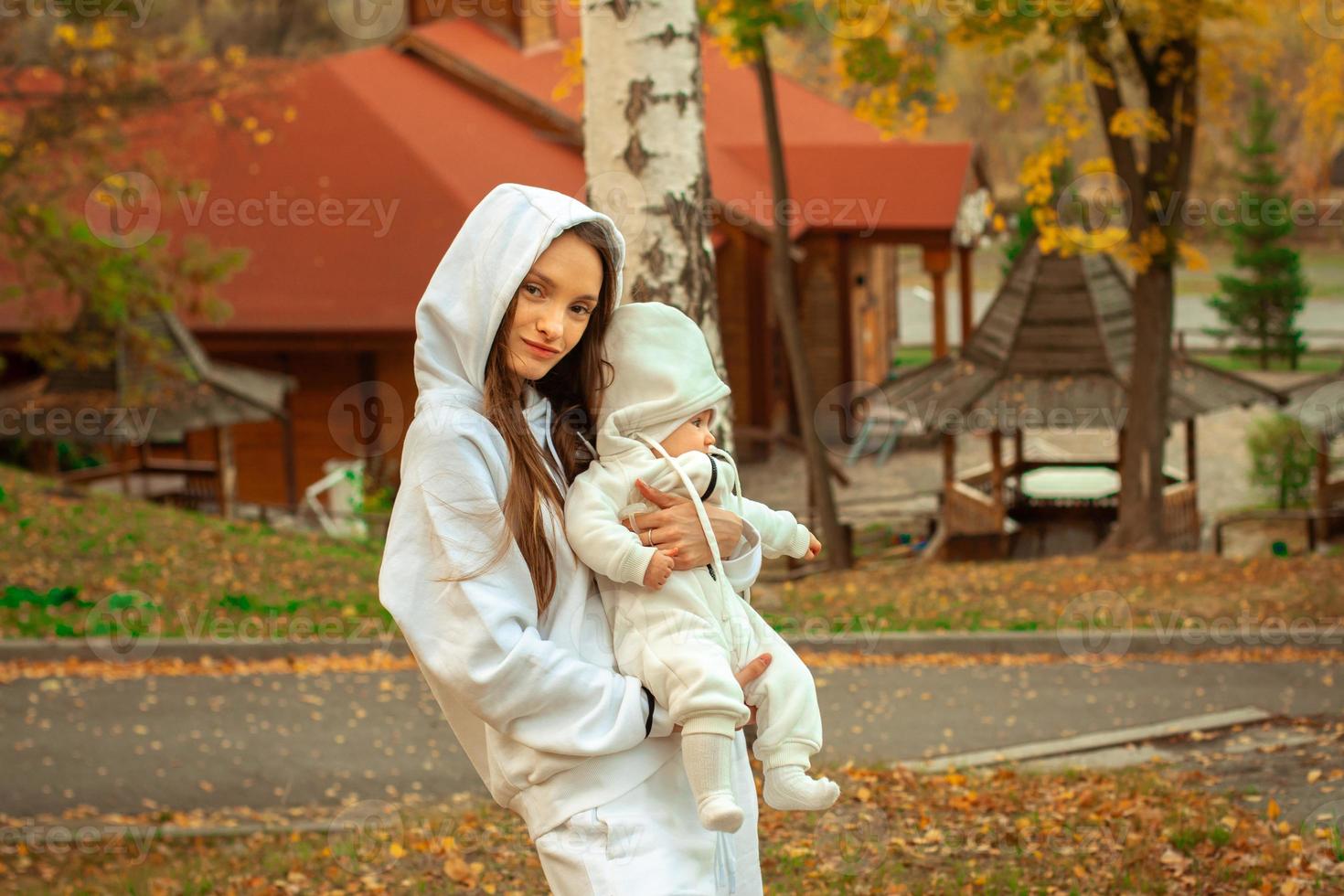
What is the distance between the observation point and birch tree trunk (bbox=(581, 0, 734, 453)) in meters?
5.81

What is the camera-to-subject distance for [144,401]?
52.7ft

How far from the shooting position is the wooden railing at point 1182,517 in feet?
56.1

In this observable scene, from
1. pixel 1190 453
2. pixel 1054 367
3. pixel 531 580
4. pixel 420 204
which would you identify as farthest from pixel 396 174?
pixel 531 580

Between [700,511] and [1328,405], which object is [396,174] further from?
[700,511]

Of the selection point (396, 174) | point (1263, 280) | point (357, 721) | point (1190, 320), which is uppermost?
point (396, 174)

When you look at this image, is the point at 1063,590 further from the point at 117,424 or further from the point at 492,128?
the point at 492,128

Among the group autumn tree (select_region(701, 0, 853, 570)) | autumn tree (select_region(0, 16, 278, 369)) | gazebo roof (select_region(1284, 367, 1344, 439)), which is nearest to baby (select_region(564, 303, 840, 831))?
autumn tree (select_region(0, 16, 278, 369))

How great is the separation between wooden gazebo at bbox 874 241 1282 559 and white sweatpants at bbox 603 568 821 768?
13558mm

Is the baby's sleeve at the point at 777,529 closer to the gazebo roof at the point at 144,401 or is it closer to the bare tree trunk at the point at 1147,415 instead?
the bare tree trunk at the point at 1147,415

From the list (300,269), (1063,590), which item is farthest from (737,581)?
(300,269)

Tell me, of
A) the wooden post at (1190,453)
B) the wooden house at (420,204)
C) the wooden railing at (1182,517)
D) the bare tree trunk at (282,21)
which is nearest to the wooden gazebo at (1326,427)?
the wooden post at (1190,453)

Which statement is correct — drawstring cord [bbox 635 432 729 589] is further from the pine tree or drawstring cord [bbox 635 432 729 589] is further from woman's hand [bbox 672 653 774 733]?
the pine tree

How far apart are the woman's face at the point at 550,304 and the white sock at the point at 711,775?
82 cm

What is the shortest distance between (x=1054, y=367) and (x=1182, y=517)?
99.5 inches
